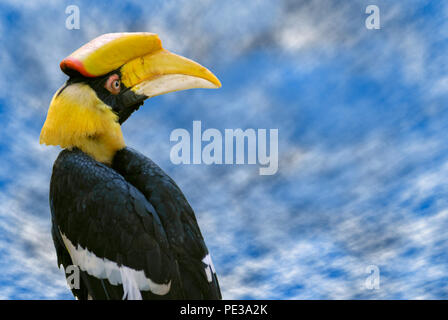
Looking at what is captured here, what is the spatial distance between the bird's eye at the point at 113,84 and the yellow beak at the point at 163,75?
6 centimetres

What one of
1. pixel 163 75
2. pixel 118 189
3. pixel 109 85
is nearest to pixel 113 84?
pixel 109 85

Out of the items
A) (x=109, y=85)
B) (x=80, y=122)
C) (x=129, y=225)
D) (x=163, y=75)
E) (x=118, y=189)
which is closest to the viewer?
(x=129, y=225)

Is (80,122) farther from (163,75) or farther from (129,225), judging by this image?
(129,225)

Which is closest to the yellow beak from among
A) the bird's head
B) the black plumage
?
the bird's head

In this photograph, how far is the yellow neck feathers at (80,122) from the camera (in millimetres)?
3764

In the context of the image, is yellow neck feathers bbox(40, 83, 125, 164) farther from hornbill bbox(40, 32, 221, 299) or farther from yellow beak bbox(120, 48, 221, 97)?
yellow beak bbox(120, 48, 221, 97)

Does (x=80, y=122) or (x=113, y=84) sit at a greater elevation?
(x=113, y=84)

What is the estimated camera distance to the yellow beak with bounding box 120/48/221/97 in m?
4.00

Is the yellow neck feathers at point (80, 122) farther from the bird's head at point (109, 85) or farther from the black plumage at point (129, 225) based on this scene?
the black plumage at point (129, 225)

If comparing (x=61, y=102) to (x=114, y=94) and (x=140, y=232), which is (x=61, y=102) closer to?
(x=114, y=94)

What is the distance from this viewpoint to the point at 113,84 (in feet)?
12.9

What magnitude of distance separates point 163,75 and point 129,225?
5.00 ft

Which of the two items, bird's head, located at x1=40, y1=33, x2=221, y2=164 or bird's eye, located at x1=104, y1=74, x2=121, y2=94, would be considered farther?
bird's eye, located at x1=104, y1=74, x2=121, y2=94
